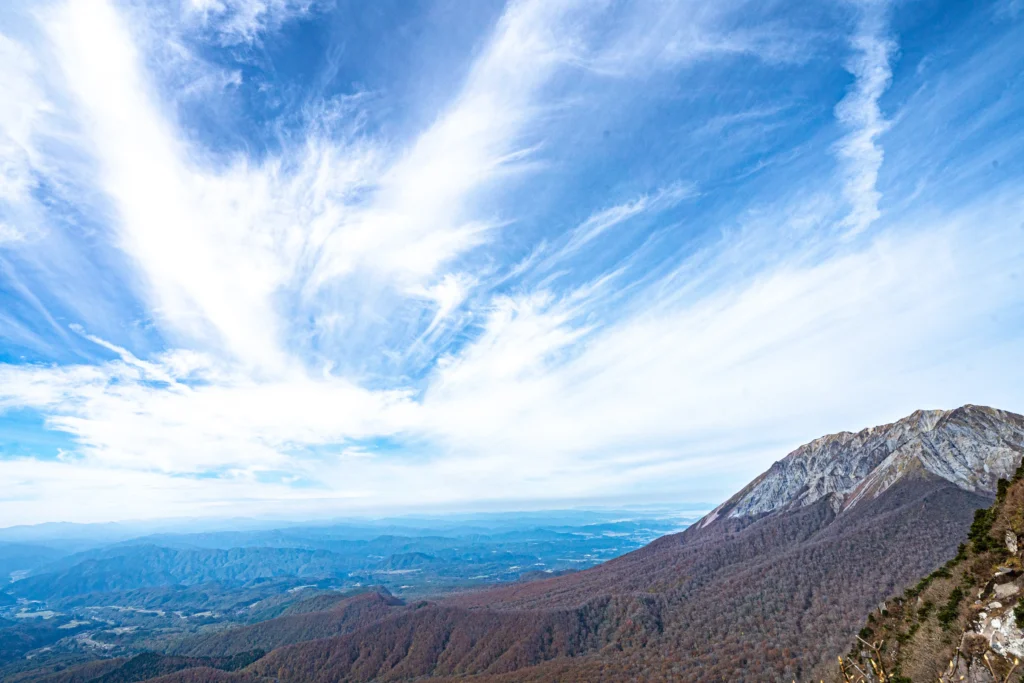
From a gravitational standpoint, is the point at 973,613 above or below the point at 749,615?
above

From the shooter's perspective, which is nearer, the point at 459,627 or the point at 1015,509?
the point at 1015,509

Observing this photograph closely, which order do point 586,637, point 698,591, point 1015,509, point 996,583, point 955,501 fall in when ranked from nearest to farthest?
1. point 996,583
2. point 1015,509
3. point 955,501
4. point 586,637
5. point 698,591

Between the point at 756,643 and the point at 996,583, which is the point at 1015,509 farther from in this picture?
the point at 756,643

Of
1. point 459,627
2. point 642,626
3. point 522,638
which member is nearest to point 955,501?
point 642,626

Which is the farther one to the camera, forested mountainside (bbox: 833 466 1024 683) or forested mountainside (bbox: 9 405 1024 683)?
forested mountainside (bbox: 9 405 1024 683)

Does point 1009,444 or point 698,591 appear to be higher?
point 1009,444

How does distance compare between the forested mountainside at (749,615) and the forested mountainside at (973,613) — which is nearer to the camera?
the forested mountainside at (973,613)

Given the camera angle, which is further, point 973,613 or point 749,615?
point 749,615

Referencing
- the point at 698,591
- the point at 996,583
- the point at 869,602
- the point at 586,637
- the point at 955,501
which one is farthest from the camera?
the point at 698,591
